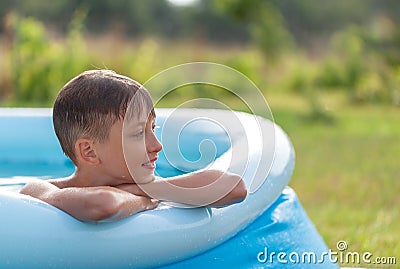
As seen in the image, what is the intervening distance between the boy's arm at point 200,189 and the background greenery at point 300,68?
1.50 metres

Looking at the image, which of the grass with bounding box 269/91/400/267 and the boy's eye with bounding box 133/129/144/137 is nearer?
the boy's eye with bounding box 133/129/144/137

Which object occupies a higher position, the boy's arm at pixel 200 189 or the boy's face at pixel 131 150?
the boy's face at pixel 131 150

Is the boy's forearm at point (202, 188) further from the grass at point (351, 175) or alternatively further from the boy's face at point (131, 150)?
the grass at point (351, 175)

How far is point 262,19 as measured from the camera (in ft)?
37.4

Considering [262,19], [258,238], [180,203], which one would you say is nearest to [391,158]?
[258,238]

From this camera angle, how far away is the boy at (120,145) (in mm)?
2121

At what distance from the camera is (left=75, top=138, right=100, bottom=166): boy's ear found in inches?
85.3

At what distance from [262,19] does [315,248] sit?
29.5 feet

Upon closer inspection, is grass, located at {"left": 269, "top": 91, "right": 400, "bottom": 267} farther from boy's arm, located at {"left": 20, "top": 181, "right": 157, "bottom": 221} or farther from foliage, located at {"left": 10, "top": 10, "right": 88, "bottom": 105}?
foliage, located at {"left": 10, "top": 10, "right": 88, "bottom": 105}

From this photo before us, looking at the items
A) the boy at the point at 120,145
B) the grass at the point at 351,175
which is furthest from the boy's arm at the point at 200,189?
the grass at the point at 351,175

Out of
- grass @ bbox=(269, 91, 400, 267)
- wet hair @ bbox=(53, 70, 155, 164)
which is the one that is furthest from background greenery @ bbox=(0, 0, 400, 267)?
wet hair @ bbox=(53, 70, 155, 164)

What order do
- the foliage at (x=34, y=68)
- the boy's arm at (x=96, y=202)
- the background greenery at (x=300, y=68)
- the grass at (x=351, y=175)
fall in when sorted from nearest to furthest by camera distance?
the boy's arm at (x=96, y=202) → the grass at (x=351, y=175) → the background greenery at (x=300, y=68) → the foliage at (x=34, y=68)

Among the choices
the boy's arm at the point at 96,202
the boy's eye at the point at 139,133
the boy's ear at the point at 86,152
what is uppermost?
the boy's eye at the point at 139,133

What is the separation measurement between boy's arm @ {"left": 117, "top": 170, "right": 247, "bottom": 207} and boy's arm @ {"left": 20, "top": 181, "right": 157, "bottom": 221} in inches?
1.9
